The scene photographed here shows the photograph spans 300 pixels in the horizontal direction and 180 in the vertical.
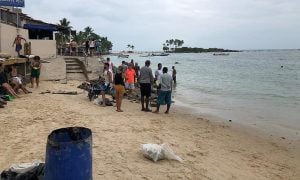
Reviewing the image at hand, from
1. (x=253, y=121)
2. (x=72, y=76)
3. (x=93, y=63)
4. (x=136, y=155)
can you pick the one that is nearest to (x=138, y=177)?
(x=136, y=155)

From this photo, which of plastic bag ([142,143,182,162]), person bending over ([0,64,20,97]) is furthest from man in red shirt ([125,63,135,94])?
plastic bag ([142,143,182,162])

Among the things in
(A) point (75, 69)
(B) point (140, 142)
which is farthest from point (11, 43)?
(B) point (140, 142)

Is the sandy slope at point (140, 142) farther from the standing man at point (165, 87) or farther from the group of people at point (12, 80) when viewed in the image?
the standing man at point (165, 87)

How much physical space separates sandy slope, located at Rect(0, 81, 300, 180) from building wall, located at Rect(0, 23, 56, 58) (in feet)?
15.2

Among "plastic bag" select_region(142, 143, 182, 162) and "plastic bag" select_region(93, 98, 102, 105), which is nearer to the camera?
"plastic bag" select_region(142, 143, 182, 162)

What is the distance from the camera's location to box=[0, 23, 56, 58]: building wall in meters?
15.9

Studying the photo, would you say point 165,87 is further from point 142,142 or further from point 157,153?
point 157,153

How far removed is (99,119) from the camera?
389 inches

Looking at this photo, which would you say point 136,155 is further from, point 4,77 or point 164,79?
point 4,77

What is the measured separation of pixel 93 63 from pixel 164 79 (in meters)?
11.3

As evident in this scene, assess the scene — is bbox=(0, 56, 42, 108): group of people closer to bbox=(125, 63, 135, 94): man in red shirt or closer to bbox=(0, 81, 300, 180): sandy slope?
bbox=(0, 81, 300, 180): sandy slope

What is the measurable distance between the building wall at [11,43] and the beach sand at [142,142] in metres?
4.64

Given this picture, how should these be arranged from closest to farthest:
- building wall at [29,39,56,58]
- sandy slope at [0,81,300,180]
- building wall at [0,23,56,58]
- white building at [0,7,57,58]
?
1. sandy slope at [0,81,300,180]
2. building wall at [0,23,56,58]
3. white building at [0,7,57,58]
4. building wall at [29,39,56,58]

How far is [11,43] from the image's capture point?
56.3 feet
